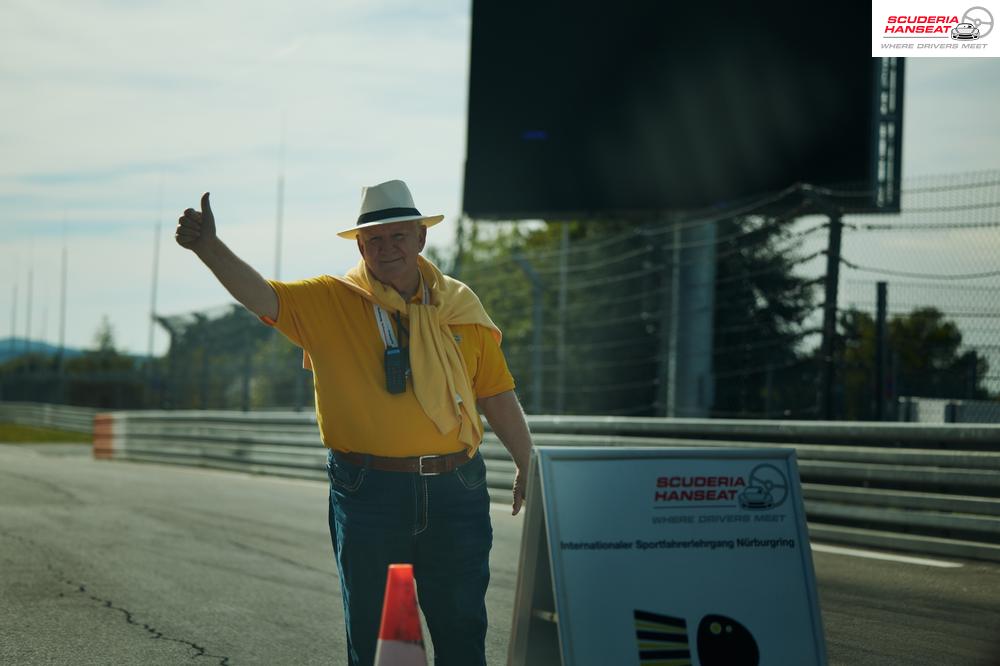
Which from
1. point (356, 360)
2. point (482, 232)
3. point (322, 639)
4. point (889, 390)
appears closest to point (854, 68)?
point (889, 390)

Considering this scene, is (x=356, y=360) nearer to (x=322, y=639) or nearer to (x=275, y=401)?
(x=322, y=639)

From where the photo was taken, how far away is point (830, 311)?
40.0 feet

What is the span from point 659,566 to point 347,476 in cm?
105

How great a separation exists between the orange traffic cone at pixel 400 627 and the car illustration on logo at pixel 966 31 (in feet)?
41.1

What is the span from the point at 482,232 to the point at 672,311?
5150cm

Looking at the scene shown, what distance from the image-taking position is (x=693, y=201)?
846 inches

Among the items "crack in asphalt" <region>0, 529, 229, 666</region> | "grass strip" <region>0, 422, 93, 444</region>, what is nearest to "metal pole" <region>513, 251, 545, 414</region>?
"crack in asphalt" <region>0, 529, 229, 666</region>

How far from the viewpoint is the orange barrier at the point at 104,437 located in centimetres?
2647

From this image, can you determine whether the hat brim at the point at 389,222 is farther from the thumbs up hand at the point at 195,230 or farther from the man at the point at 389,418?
the thumbs up hand at the point at 195,230

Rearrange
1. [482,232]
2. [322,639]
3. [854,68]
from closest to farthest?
[322,639] < [854,68] < [482,232]

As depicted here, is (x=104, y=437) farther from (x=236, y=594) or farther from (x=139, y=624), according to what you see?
(x=139, y=624)

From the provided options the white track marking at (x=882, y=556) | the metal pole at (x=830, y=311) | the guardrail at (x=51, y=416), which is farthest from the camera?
the guardrail at (x=51, y=416)

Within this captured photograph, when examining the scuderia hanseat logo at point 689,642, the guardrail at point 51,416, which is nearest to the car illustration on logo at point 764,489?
the scuderia hanseat logo at point 689,642

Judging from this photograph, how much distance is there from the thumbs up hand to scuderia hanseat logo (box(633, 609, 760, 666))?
1.77 m
